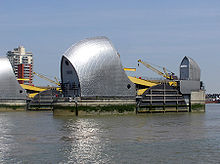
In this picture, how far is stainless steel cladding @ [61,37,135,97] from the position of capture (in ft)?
211

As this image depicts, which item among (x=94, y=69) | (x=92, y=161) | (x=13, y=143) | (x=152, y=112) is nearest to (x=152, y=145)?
(x=92, y=161)

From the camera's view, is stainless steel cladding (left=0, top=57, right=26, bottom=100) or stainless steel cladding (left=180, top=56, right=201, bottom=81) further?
stainless steel cladding (left=0, top=57, right=26, bottom=100)

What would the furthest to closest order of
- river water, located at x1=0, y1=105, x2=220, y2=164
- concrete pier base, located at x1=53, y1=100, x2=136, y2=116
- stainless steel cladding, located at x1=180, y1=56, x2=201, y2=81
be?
stainless steel cladding, located at x1=180, y1=56, x2=201, y2=81 → concrete pier base, located at x1=53, y1=100, x2=136, y2=116 → river water, located at x1=0, y1=105, x2=220, y2=164

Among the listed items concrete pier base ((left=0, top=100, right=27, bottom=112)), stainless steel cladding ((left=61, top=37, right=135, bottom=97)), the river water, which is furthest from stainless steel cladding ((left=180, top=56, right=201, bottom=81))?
the river water

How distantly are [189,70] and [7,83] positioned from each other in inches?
1447

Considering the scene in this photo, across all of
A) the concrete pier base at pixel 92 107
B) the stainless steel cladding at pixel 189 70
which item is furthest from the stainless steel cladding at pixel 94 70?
the stainless steel cladding at pixel 189 70

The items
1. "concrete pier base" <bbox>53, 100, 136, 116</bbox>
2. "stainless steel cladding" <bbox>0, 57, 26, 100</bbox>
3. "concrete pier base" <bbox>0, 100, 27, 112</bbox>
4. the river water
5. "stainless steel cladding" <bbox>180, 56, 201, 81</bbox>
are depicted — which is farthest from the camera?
"stainless steel cladding" <bbox>0, 57, 26, 100</bbox>

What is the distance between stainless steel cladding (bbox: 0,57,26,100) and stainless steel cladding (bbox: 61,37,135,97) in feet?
80.5

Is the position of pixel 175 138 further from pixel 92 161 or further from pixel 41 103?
pixel 41 103

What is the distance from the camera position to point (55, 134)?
37.3m

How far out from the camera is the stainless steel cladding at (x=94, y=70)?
2527 inches

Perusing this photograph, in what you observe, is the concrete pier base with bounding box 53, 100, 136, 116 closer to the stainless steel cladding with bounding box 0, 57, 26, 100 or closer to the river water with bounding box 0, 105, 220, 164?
the river water with bounding box 0, 105, 220, 164

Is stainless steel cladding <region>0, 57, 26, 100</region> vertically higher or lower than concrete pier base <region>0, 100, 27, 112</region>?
higher

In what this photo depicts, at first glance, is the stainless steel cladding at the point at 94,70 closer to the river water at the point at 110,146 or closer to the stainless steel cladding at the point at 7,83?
the river water at the point at 110,146
